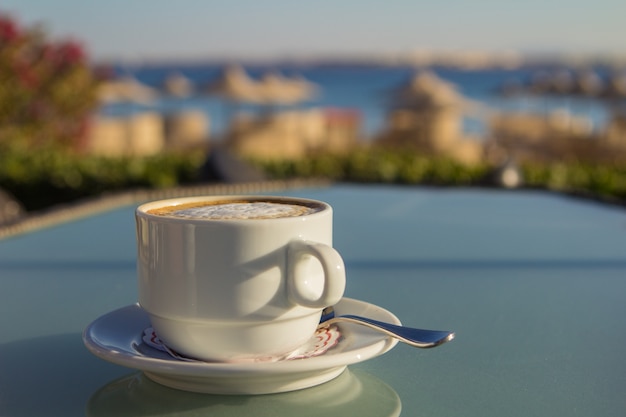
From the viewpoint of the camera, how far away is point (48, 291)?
6.01 feet

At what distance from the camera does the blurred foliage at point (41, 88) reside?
10281 millimetres

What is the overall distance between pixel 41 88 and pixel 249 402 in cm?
1063

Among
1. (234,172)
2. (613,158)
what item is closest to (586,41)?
(613,158)

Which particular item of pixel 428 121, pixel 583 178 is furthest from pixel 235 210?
pixel 428 121

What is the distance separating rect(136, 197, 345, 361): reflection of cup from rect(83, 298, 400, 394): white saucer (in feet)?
0.15

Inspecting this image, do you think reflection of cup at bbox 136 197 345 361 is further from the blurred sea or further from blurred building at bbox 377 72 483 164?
the blurred sea

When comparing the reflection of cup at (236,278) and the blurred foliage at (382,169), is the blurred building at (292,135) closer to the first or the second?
the blurred foliage at (382,169)

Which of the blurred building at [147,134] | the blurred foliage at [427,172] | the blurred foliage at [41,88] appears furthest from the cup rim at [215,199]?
the blurred building at [147,134]

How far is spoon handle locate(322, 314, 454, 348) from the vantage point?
3.38ft

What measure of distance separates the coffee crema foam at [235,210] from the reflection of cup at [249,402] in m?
0.23

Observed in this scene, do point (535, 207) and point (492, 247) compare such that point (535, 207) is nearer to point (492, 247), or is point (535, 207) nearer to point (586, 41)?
point (492, 247)

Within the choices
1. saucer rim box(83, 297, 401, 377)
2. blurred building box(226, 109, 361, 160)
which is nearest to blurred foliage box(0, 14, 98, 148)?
blurred building box(226, 109, 361, 160)

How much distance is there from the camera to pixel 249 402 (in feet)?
3.34

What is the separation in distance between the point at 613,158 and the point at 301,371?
1310cm
